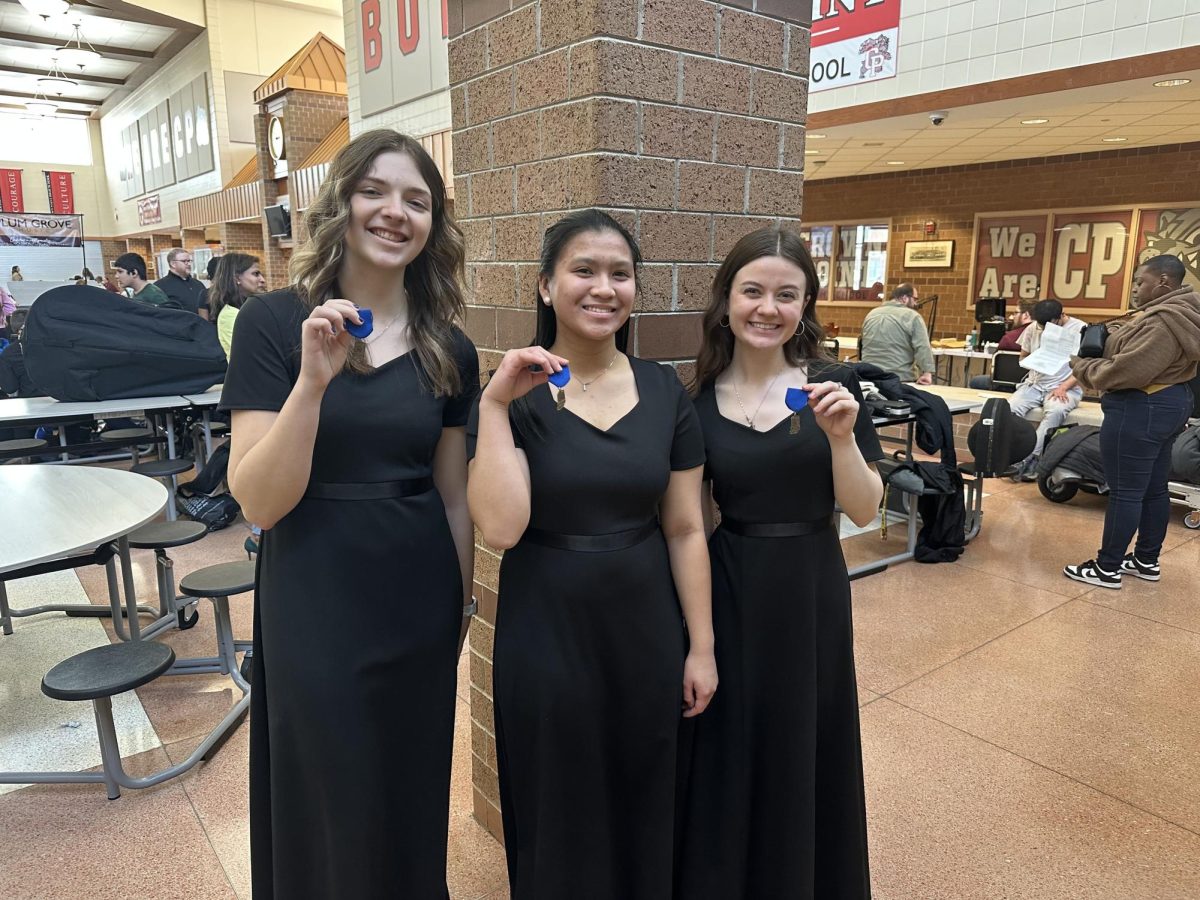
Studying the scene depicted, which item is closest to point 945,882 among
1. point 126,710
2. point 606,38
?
point 606,38

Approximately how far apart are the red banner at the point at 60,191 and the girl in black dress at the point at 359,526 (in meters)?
28.1

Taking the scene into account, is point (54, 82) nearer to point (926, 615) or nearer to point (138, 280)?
point (138, 280)

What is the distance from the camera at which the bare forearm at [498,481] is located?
57.3 inches

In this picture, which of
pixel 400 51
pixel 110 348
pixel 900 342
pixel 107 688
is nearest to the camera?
pixel 107 688

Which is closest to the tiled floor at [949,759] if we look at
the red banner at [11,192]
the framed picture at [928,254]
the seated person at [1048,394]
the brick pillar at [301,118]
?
the seated person at [1048,394]

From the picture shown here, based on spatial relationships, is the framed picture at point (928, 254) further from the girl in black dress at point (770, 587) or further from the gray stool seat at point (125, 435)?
the girl in black dress at point (770, 587)

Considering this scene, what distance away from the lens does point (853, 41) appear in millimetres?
8000

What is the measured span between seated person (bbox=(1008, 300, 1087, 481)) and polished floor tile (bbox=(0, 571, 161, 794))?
244 inches

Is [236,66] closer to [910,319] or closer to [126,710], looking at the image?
[910,319]

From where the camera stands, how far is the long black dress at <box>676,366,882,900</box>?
171 cm

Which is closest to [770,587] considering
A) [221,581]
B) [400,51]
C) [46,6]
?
[221,581]

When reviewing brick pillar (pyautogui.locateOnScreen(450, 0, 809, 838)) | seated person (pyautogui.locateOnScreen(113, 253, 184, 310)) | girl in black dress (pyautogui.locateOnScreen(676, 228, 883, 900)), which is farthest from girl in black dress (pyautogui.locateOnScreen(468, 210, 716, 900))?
seated person (pyautogui.locateOnScreen(113, 253, 184, 310))

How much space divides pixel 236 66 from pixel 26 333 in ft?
45.6

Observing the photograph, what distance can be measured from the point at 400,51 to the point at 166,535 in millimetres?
7264
